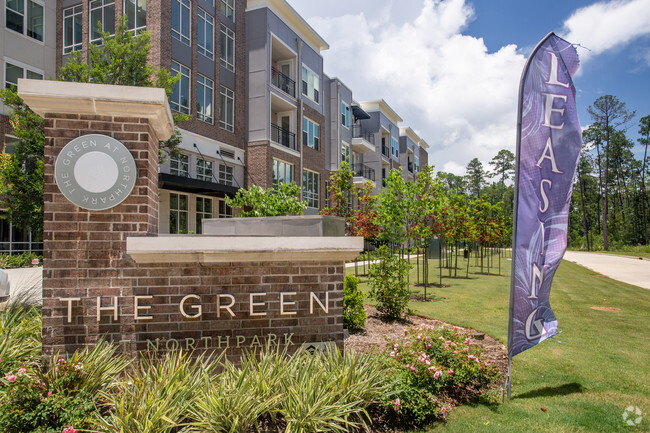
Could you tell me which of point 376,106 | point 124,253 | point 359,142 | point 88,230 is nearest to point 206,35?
point 359,142

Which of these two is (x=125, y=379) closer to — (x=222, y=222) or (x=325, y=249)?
(x=325, y=249)

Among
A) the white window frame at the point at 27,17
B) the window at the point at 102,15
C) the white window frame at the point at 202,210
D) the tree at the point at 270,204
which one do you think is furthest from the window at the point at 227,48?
the tree at the point at 270,204

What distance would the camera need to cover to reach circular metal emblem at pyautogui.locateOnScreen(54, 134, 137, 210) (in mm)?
4141

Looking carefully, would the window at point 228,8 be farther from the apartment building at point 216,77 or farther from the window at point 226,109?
the window at point 226,109

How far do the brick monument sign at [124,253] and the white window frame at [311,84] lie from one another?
80.9 feet

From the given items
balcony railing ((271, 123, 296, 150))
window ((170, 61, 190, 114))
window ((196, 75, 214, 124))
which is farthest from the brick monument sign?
balcony railing ((271, 123, 296, 150))

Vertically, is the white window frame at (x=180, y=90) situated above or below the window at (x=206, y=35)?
below

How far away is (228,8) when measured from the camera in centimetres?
2325

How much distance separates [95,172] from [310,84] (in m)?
26.5

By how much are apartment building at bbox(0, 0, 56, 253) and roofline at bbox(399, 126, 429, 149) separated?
4367 cm

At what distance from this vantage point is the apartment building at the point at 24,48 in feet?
65.6

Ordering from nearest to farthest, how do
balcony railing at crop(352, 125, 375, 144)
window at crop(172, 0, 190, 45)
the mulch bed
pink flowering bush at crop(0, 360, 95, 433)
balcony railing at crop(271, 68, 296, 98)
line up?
pink flowering bush at crop(0, 360, 95, 433) → the mulch bed → window at crop(172, 0, 190, 45) → balcony railing at crop(271, 68, 296, 98) → balcony railing at crop(352, 125, 375, 144)

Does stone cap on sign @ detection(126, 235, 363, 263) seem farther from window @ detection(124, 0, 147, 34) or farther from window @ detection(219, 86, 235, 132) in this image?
window @ detection(219, 86, 235, 132)

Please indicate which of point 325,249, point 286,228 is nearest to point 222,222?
point 286,228
